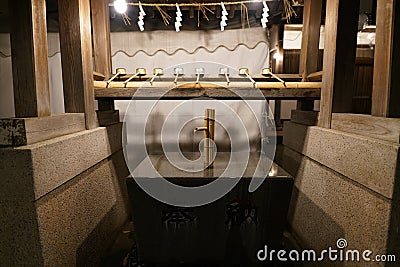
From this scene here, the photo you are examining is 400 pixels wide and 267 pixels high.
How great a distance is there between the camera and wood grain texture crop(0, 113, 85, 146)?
1.53 m

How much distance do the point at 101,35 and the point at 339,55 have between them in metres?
2.75

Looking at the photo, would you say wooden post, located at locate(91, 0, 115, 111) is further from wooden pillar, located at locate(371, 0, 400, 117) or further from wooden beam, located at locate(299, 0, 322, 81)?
wooden pillar, located at locate(371, 0, 400, 117)

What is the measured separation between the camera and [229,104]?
426 cm

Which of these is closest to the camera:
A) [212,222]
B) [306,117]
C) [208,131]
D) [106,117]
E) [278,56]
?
[212,222]

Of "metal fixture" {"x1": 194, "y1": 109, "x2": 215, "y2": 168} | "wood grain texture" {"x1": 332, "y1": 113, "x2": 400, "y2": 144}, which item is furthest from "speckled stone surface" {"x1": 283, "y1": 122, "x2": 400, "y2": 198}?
"metal fixture" {"x1": 194, "y1": 109, "x2": 215, "y2": 168}

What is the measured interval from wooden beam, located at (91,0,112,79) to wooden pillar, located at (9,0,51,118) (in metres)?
1.53

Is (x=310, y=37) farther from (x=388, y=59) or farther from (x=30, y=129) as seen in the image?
(x=30, y=129)

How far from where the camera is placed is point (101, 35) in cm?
330

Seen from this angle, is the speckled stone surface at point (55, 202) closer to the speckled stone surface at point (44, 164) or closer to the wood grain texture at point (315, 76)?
the speckled stone surface at point (44, 164)

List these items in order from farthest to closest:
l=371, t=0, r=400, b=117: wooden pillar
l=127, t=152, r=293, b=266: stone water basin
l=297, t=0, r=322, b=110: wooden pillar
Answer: l=297, t=0, r=322, b=110: wooden pillar, l=127, t=152, r=293, b=266: stone water basin, l=371, t=0, r=400, b=117: wooden pillar

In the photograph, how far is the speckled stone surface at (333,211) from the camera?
5.17 feet

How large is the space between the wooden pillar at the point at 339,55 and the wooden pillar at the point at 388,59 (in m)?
0.61

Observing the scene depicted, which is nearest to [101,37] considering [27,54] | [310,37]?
[27,54]

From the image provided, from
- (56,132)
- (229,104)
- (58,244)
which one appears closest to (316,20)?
(229,104)
